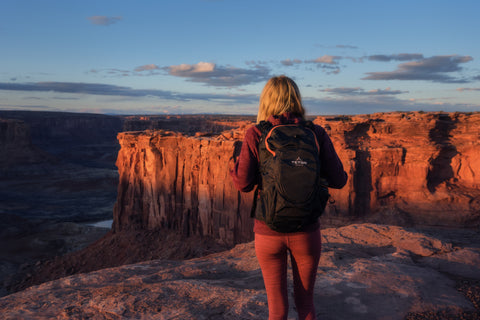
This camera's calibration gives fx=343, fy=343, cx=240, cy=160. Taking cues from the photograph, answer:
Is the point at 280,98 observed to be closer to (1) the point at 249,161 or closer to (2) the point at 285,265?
(1) the point at 249,161

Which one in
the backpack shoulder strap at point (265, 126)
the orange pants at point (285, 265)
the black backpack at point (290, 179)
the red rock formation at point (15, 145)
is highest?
the backpack shoulder strap at point (265, 126)

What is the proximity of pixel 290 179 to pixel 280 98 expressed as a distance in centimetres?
74

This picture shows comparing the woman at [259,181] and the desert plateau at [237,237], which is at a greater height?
the woman at [259,181]

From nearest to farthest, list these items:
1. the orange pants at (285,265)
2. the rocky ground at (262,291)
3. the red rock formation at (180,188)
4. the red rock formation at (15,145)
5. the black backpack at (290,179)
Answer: the black backpack at (290,179)
the orange pants at (285,265)
the rocky ground at (262,291)
the red rock formation at (180,188)
the red rock formation at (15,145)

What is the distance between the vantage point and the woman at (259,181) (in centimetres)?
277

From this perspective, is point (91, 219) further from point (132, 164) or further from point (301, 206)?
point (301, 206)

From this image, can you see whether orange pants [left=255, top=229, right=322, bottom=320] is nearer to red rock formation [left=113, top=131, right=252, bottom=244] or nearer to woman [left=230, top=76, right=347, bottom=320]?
woman [left=230, top=76, right=347, bottom=320]

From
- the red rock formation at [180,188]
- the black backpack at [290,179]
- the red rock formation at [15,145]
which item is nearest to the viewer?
the black backpack at [290,179]

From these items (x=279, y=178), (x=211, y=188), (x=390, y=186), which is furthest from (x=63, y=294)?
(x=211, y=188)

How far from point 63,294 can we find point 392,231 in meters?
6.86

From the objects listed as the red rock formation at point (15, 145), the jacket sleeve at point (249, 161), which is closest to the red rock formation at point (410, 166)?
the jacket sleeve at point (249, 161)

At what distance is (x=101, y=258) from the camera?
2370cm

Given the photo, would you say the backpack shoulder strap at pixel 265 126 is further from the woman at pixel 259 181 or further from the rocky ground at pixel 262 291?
the rocky ground at pixel 262 291

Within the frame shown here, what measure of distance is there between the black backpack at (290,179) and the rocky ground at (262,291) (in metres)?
1.87
